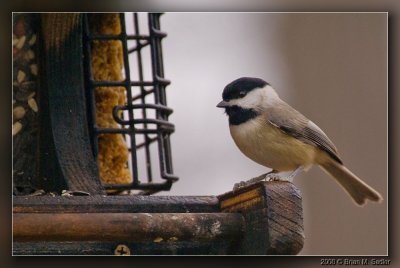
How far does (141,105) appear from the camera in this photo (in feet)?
6.47

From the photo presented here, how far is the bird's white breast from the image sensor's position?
1.93 meters

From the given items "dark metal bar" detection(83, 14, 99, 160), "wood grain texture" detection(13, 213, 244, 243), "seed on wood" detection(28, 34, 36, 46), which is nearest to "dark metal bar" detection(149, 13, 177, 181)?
"dark metal bar" detection(83, 14, 99, 160)

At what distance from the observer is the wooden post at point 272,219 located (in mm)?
1545

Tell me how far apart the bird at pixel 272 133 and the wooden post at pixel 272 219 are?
319 millimetres

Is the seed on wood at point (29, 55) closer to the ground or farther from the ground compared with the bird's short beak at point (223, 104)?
farther from the ground

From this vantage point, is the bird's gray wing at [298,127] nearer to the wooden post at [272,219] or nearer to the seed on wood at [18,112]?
the wooden post at [272,219]

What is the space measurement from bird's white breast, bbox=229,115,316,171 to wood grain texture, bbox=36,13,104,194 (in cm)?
30

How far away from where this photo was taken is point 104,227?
151cm

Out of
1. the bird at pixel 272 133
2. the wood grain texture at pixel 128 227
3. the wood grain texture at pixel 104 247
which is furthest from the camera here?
the bird at pixel 272 133

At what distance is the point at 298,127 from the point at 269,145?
3.4 inches

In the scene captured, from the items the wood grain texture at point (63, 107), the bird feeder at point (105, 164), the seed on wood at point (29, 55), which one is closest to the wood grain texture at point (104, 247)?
the bird feeder at point (105, 164)

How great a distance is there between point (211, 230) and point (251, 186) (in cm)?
11

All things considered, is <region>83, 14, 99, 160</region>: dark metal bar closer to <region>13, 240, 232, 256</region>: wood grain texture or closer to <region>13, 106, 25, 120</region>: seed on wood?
<region>13, 106, 25, 120</region>: seed on wood

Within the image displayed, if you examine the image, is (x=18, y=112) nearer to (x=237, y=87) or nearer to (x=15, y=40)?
(x=15, y=40)
